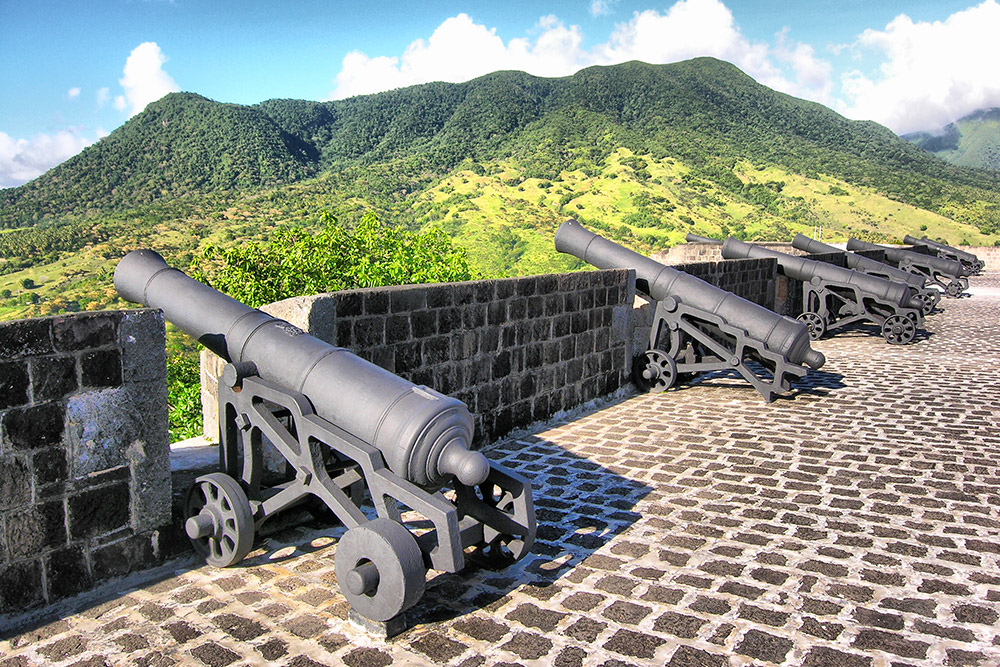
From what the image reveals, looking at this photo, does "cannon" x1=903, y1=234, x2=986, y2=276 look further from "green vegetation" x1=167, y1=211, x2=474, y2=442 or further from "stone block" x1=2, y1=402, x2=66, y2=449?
"stone block" x1=2, y1=402, x2=66, y2=449

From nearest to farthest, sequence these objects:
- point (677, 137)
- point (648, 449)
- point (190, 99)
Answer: point (648, 449) < point (190, 99) < point (677, 137)

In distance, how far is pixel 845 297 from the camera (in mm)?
12352

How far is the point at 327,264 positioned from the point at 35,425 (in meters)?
11.3

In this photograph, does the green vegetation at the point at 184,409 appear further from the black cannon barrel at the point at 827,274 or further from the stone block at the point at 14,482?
the black cannon barrel at the point at 827,274

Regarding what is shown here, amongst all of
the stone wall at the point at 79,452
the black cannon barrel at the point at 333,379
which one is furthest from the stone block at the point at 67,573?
the black cannon barrel at the point at 333,379

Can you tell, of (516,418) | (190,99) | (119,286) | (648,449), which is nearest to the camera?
(119,286)

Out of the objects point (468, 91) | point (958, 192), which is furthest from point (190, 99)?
point (958, 192)

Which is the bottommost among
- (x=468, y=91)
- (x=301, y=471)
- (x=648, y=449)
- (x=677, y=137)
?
(x=648, y=449)

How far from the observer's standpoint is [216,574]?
→ 373 centimetres

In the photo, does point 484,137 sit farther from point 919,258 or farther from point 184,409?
point 184,409

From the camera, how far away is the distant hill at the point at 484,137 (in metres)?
57.6

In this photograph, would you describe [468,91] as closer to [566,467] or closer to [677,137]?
[677,137]

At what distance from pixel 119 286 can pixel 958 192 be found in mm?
Answer: 78739

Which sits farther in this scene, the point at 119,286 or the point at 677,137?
the point at 677,137
